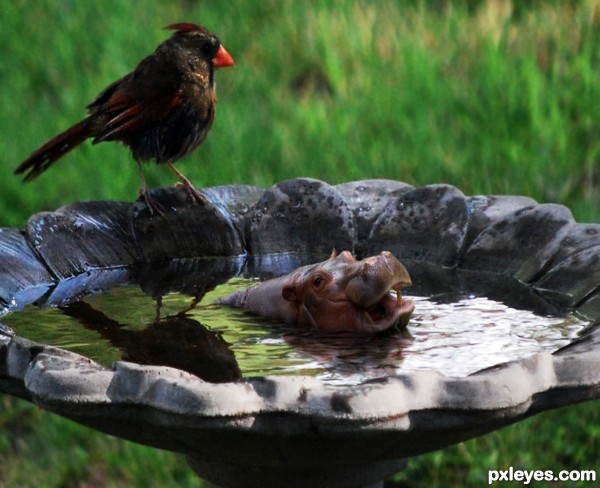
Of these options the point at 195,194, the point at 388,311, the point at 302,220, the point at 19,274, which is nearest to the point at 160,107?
the point at 195,194

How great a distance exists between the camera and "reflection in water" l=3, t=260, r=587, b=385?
2.46 m

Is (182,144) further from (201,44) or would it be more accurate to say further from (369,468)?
(369,468)

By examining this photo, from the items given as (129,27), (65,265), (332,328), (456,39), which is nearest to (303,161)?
(456,39)

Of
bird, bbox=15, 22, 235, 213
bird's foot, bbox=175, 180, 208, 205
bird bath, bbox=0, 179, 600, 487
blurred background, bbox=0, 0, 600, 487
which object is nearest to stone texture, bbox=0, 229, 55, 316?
bird bath, bbox=0, 179, 600, 487

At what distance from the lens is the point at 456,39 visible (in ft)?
20.1

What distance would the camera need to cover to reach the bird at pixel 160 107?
12.8 feet

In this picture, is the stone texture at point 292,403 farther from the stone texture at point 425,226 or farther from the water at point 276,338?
the stone texture at point 425,226

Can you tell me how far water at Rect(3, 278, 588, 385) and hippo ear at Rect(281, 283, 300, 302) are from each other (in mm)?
69

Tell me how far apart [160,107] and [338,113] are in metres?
1.84

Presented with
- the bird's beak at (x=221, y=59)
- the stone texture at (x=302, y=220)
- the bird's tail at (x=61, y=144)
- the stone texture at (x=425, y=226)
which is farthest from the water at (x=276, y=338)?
the bird's beak at (x=221, y=59)

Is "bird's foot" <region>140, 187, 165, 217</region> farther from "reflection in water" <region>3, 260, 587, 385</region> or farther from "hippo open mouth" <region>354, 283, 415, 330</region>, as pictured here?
"hippo open mouth" <region>354, 283, 415, 330</region>

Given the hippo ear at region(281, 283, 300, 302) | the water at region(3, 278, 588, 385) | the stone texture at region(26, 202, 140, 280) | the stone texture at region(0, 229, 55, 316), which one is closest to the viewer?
the water at region(3, 278, 588, 385)

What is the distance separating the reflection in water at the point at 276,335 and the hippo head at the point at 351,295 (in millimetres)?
34

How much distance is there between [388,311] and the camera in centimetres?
261
